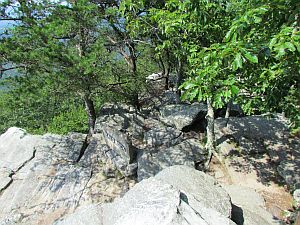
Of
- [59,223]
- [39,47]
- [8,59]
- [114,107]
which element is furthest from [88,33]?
[59,223]

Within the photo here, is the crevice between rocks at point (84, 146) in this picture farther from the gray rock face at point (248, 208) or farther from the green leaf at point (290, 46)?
the green leaf at point (290, 46)

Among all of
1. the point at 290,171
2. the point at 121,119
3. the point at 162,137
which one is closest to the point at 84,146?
the point at 121,119

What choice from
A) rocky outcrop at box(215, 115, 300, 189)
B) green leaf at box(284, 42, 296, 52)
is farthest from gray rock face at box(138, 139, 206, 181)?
green leaf at box(284, 42, 296, 52)

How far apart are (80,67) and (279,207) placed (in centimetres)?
789

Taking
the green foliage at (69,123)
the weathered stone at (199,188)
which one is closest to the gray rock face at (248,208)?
the weathered stone at (199,188)

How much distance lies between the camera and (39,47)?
8.67 metres

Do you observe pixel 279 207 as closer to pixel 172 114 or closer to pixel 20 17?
pixel 172 114

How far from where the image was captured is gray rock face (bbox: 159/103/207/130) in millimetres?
12023

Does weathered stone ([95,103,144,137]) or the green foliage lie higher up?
weathered stone ([95,103,144,137])

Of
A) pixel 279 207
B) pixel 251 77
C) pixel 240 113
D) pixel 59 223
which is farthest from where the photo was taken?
pixel 240 113

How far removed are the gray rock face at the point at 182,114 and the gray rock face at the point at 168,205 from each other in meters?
4.88

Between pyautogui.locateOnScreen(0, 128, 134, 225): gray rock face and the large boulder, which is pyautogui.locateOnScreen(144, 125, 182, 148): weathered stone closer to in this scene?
the large boulder

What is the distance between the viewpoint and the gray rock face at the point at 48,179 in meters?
9.30

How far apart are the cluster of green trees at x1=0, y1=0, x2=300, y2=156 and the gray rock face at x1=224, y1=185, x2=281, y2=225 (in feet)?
6.99
